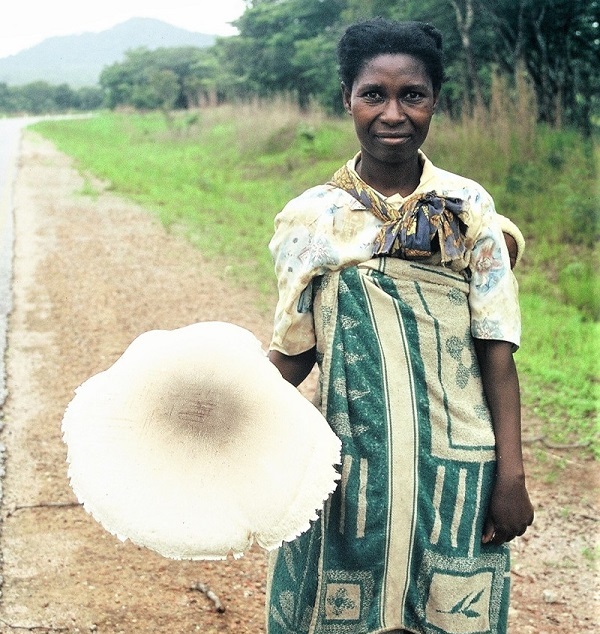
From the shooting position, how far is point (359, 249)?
A: 63.7 inches

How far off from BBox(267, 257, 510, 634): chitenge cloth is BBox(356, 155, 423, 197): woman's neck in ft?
0.55

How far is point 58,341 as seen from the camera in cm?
554

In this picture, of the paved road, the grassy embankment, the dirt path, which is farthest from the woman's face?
the paved road

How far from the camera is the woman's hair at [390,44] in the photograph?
1600mm

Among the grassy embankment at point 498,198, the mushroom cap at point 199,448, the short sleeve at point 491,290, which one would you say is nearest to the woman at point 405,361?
the short sleeve at point 491,290

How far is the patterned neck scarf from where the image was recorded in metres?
1.57

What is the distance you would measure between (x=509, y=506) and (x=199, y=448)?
64 centimetres

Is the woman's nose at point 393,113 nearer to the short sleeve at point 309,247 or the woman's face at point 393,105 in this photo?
the woman's face at point 393,105

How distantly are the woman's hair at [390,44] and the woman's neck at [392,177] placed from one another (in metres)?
0.17

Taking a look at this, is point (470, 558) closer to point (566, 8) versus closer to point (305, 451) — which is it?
point (305, 451)

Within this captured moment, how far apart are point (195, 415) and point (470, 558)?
0.64m

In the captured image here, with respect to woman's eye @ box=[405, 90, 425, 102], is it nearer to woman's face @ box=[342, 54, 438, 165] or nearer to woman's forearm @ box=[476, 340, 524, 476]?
woman's face @ box=[342, 54, 438, 165]

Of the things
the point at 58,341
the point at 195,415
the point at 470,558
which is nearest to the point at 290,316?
the point at 195,415

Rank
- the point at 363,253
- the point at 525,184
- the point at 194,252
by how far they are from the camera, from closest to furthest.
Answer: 1. the point at 363,253
2. the point at 525,184
3. the point at 194,252
